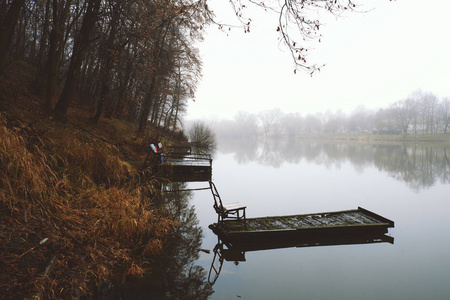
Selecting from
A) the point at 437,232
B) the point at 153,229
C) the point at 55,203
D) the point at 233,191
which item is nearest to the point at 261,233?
the point at 153,229

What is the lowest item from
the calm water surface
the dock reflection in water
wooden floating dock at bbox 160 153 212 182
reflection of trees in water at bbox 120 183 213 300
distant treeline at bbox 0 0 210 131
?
the calm water surface

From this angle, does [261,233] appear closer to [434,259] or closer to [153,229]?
[153,229]

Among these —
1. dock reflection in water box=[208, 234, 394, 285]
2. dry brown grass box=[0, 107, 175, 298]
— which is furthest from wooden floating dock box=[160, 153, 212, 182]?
dock reflection in water box=[208, 234, 394, 285]

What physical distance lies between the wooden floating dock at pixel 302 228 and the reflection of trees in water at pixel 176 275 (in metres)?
0.76

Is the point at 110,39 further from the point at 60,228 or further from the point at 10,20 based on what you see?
the point at 60,228

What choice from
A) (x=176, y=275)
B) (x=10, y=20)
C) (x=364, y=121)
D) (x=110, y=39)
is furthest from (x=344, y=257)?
(x=364, y=121)

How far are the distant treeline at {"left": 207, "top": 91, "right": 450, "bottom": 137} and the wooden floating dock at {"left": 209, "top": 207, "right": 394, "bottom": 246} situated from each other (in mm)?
79638

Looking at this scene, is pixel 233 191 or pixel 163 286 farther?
pixel 233 191

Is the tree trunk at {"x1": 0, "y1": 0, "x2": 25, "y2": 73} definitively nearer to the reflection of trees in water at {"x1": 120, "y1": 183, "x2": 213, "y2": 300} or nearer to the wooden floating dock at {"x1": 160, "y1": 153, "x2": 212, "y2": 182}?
the wooden floating dock at {"x1": 160, "y1": 153, "x2": 212, "y2": 182}

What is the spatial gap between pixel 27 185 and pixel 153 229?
2253 millimetres

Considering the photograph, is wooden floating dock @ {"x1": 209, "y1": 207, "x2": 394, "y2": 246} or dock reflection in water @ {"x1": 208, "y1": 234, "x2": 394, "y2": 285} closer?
dock reflection in water @ {"x1": 208, "y1": 234, "x2": 394, "y2": 285}

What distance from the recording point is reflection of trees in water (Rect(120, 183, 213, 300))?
3955 mm

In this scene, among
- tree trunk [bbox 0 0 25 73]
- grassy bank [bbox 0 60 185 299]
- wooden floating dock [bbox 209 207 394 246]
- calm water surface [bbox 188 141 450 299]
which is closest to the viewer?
grassy bank [bbox 0 60 185 299]

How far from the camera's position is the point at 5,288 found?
2.74 metres
